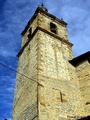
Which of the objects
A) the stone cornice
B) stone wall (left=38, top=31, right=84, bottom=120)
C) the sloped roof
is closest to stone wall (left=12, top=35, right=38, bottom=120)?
stone wall (left=38, top=31, right=84, bottom=120)

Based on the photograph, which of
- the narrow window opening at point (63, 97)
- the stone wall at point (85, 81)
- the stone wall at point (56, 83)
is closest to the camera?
the stone wall at point (56, 83)

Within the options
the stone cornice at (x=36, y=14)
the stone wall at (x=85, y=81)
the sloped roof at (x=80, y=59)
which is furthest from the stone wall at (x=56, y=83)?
the stone cornice at (x=36, y=14)

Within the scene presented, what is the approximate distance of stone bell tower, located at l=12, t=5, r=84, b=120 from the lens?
7.86m

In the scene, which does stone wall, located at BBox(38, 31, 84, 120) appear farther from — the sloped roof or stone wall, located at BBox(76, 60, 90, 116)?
the sloped roof

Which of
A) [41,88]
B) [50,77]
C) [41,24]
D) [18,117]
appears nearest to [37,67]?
[50,77]

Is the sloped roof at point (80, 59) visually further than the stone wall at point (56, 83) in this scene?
Yes

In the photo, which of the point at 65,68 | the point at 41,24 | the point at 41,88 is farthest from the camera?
the point at 41,24

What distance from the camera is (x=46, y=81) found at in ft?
29.1

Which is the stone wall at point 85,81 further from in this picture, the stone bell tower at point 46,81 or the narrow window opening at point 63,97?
the narrow window opening at point 63,97

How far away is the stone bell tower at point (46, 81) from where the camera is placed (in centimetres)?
786

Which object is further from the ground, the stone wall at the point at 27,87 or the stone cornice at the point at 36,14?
the stone cornice at the point at 36,14

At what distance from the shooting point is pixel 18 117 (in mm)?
8992

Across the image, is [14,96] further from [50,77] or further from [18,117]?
[50,77]

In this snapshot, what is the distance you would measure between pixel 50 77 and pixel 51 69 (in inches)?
26.2
